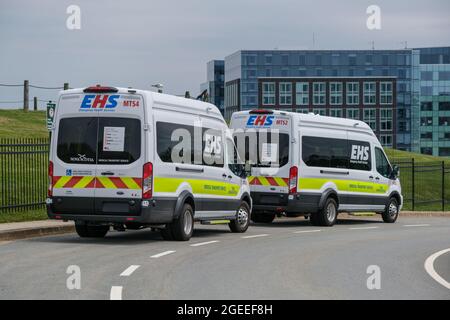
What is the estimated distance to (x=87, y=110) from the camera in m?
16.4

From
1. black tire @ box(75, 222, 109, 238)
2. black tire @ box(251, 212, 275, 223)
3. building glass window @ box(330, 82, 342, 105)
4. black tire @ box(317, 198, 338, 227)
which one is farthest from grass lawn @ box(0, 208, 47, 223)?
building glass window @ box(330, 82, 342, 105)

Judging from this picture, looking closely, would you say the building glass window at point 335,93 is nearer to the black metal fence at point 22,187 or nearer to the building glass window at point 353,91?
the building glass window at point 353,91

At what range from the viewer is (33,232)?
59.3 feet

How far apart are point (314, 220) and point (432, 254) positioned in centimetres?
742

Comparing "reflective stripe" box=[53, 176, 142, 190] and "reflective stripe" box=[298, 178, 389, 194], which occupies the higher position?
"reflective stripe" box=[53, 176, 142, 190]

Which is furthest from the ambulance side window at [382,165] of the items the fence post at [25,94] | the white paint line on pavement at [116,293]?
the fence post at [25,94]

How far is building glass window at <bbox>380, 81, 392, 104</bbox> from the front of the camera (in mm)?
127812

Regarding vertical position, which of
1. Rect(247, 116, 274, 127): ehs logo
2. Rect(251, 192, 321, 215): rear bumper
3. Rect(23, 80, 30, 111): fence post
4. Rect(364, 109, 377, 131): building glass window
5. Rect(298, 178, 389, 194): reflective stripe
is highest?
Rect(364, 109, 377, 131): building glass window

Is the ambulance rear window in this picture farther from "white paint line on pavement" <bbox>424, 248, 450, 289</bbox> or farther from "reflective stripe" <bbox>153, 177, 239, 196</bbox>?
"white paint line on pavement" <bbox>424, 248, 450, 289</bbox>

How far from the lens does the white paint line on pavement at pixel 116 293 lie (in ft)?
31.3

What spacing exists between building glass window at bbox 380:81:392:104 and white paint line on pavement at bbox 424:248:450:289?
11303 centimetres

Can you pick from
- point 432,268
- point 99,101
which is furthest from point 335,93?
point 432,268

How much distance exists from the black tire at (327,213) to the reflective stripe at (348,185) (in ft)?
1.51
